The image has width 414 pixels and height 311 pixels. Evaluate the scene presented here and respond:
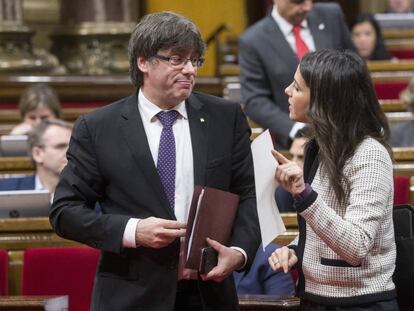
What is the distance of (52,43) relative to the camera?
7.10 meters

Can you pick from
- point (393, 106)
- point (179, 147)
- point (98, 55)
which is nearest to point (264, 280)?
point (179, 147)

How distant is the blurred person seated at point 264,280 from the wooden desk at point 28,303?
0.60 m

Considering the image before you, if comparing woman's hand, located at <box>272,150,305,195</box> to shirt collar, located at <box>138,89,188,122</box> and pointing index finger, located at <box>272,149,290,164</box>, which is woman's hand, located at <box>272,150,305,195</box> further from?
shirt collar, located at <box>138,89,188,122</box>

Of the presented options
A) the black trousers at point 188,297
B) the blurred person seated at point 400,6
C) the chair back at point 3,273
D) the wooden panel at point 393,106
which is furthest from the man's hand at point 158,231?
the blurred person seated at point 400,6

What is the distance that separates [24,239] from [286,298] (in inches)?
45.5

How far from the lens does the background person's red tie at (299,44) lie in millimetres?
4227

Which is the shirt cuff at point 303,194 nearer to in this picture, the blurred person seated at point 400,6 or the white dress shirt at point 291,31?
Result: the white dress shirt at point 291,31

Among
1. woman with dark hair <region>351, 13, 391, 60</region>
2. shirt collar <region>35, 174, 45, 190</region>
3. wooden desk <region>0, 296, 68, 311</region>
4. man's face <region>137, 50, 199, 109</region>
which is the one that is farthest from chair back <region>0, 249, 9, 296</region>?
woman with dark hair <region>351, 13, 391, 60</region>

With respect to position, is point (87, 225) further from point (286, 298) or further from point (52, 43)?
point (52, 43)

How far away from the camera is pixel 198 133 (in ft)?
7.30

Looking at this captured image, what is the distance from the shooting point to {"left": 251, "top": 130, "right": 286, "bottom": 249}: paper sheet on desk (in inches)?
83.2

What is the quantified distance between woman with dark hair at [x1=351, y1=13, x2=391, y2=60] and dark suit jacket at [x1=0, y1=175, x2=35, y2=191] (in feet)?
10.7

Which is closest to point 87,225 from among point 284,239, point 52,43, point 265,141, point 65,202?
point 65,202

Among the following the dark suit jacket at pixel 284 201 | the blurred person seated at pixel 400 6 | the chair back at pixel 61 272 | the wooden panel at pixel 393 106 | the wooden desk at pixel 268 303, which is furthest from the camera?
the blurred person seated at pixel 400 6
